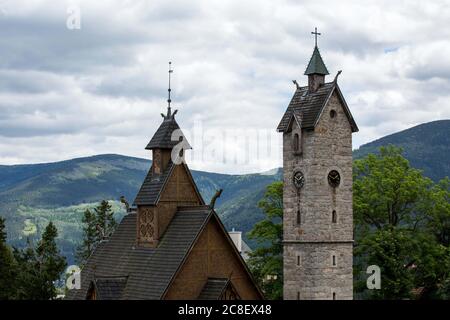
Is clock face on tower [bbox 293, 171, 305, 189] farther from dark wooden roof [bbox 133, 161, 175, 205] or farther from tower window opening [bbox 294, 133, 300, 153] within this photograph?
dark wooden roof [bbox 133, 161, 175, 205]

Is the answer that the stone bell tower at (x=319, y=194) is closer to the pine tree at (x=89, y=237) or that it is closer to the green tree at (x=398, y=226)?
the green tree at (x=398, y=226)

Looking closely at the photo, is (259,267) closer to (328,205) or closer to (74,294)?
(328,205)

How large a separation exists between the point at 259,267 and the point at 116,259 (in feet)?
83.4

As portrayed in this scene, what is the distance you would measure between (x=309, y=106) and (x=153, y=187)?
1924 cm

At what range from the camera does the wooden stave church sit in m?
35.3

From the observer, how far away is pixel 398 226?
6156 centimetres

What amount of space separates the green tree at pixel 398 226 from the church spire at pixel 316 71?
10.0 meters

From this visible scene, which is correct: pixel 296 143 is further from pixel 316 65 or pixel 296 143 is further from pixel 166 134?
pixel 166 134

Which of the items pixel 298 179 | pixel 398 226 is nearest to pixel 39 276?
pixel 298 179

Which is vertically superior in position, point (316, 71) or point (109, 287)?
point (316, 71)

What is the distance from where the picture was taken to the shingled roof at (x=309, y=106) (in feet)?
178

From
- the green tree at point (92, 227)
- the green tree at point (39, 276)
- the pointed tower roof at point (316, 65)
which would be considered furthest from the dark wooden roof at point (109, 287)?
the green tree at point (92, 227)

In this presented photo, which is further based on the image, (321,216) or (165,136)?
(321,216)

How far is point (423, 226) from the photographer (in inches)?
2500
